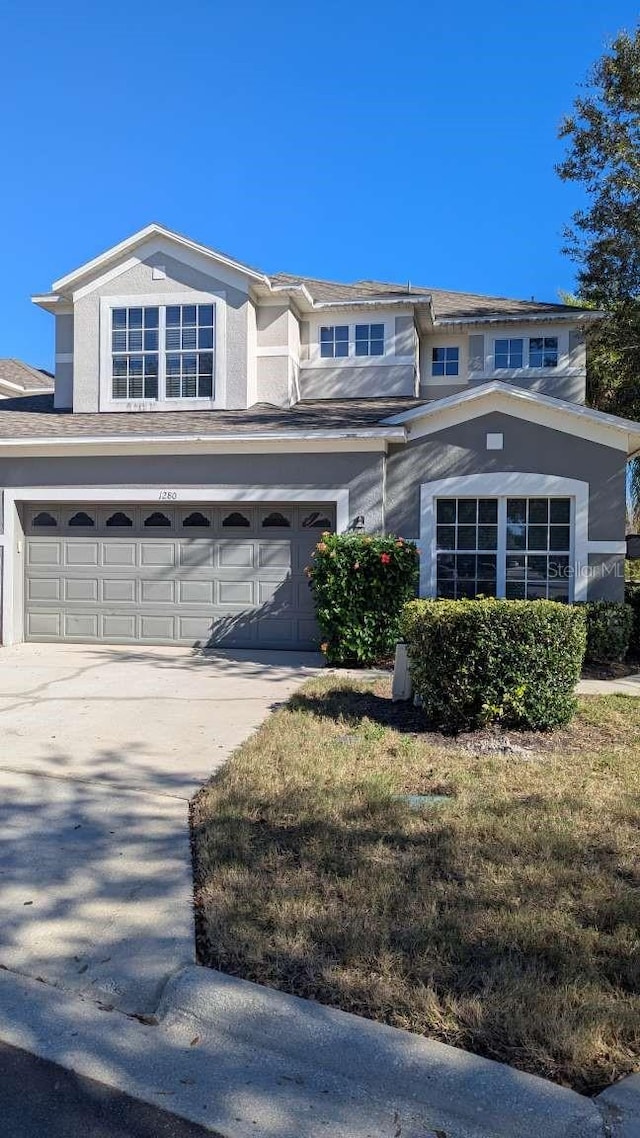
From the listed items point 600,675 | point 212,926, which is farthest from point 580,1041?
point 600,675

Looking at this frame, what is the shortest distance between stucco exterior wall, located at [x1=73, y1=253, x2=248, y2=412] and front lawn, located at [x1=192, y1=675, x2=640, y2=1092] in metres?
9.06

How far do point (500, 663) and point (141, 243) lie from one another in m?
11.2

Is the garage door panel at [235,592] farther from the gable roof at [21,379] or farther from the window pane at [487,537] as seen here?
the gable roof at [21,379]

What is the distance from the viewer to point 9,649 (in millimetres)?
12672

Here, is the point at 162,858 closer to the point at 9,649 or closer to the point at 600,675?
the point at 600,675

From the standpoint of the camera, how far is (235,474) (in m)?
12.5

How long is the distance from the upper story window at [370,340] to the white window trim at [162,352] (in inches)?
118

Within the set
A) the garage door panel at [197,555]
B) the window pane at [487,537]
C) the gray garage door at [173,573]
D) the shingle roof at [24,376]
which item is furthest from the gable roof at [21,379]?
the window pane at [487,537]

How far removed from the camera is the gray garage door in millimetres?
12625

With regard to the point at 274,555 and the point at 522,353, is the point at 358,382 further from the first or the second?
the point at 274,555

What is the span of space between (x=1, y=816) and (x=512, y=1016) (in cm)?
356

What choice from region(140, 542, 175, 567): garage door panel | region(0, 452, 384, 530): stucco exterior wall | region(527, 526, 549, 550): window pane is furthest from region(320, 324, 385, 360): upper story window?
region(527, 526, 549, 550): window pane

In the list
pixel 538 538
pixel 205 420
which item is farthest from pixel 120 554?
pixel 538 538

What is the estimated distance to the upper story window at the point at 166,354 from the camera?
47.4ft
